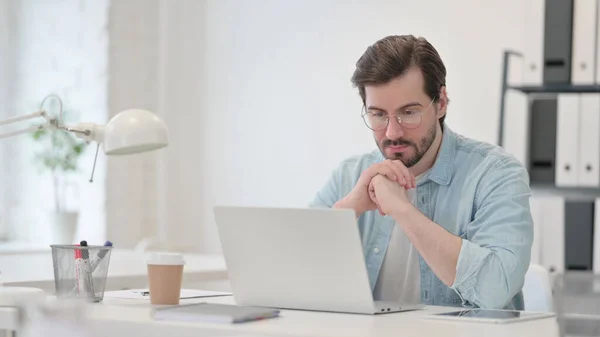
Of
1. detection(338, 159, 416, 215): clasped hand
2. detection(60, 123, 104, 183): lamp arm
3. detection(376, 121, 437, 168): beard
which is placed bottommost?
detection(338, 159, 416, 215): clasped hand

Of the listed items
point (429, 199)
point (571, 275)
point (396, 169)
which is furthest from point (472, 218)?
point (571, 275)

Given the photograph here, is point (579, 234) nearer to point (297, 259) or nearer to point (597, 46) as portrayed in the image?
point (597, 46)

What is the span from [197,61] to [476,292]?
3.09m

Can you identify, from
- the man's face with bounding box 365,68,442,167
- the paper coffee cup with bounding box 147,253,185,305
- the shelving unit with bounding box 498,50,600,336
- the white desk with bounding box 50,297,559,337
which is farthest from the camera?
the shelving unit with bounding box 498,50,600,336

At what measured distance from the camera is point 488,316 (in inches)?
55.2

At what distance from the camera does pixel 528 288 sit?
1877mm

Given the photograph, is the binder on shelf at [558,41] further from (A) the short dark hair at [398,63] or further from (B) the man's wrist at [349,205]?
(B) the man's wrist at [349,205]

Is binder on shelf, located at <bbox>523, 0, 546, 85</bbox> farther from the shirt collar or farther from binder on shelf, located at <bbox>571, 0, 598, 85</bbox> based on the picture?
the shirt collar

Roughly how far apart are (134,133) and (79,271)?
0.27m

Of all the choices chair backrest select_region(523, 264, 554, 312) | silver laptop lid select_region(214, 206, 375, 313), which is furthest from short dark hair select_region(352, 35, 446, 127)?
silver laptop lid select_region(214, 206, 375, 313)

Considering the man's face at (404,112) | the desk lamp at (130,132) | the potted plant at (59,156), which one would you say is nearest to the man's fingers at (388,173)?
the man's face at (404,112)

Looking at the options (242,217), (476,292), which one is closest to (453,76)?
(476,292)

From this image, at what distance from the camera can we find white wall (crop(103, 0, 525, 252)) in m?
4.00

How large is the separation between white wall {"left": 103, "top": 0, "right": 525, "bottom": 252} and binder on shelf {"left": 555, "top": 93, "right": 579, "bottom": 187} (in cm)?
81
